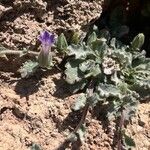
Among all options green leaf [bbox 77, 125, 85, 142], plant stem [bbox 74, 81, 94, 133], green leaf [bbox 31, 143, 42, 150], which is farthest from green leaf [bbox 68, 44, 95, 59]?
green leaf [bbox 31, 143, 42, 150]

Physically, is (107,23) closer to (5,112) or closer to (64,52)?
(64,52)

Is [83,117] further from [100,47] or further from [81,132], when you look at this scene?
[100,47]

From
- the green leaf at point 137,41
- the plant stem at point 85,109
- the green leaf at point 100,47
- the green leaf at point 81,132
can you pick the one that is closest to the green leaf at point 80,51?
the green leaf at point 100,47

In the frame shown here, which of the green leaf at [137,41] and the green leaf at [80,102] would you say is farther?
the green leaf at [137,41]

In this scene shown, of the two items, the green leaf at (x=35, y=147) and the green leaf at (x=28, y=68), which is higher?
the green leaf at (x=28, y=68)

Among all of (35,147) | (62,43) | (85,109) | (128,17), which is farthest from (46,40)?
(128,17)

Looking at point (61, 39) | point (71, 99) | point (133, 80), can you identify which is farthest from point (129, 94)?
point (61, 39)

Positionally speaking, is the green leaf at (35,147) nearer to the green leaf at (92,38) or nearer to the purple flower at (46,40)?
the purple flower at (46,40)
